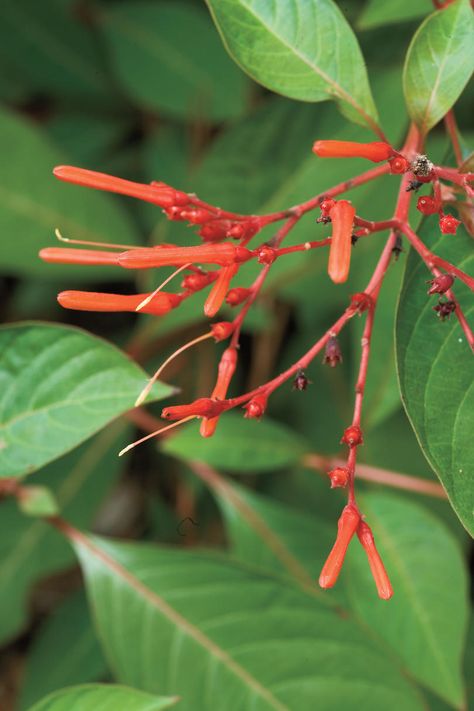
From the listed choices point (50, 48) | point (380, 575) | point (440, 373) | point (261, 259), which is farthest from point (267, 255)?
point (50, 48)

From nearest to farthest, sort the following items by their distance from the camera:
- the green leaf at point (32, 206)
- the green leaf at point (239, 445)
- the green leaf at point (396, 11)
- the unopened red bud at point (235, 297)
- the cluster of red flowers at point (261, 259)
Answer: the cluster of red flowers at point (261, 259) < the unopened red bud at point (235, 297) < the green leaf at point (396, 11) < the green leaf at point (239, 445) < the green leaf at point (32, 206)

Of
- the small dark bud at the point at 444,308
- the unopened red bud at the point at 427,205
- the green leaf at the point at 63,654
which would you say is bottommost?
the green leaf at the point at 63,654

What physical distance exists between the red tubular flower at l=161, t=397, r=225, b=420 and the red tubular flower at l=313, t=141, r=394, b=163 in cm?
27

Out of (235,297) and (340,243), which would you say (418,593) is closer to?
(235,297)

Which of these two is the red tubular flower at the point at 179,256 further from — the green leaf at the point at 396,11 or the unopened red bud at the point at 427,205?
the green leaf at the point at 396,11

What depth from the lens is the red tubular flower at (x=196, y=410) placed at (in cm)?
83

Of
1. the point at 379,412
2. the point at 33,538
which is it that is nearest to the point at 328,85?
the point at 379,412

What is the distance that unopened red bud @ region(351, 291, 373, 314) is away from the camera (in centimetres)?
90

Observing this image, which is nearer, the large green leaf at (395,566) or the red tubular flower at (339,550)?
the red tubular flower at (339,550)

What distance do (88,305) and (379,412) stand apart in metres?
0.80

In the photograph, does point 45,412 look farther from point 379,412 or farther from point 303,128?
point 303,128

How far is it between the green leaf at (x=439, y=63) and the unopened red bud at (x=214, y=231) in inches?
10.6

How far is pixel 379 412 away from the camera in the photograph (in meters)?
1.51

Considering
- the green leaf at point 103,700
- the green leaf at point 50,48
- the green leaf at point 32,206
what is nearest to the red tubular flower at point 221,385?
the green leaf at point 103,700
